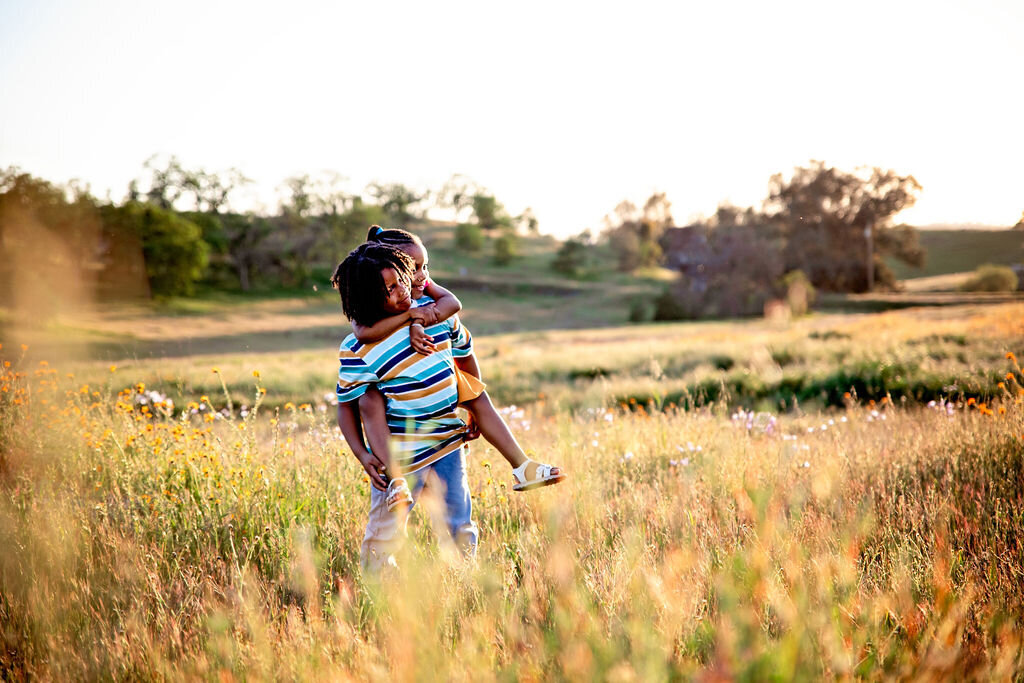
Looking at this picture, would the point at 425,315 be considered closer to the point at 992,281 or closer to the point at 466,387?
the point at 466,387

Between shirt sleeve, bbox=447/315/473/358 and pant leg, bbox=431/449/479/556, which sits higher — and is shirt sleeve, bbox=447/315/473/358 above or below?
above

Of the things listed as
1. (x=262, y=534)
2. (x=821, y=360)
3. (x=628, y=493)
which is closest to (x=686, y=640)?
(x=628, y=493)

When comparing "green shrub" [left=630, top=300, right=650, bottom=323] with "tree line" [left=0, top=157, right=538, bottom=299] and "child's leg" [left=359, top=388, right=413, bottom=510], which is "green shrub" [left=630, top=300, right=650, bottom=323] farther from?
"child's leg" [left=359, top=388, right=413, bottom=510]

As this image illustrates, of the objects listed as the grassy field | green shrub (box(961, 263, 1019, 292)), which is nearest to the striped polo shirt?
the grassy field

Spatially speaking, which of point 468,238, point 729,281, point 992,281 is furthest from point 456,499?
point 468,238

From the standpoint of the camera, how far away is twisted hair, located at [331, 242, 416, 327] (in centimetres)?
253

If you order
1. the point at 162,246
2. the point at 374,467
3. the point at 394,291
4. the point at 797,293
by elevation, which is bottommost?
the point at 797,293

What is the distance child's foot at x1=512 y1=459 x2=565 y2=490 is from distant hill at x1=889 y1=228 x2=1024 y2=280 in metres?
86.7

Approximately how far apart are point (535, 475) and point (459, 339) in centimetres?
73

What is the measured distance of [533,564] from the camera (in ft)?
8.58

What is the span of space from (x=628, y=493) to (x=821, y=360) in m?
12.8

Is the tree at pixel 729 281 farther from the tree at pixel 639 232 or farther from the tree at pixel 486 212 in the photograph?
the tree at pixel 486 212

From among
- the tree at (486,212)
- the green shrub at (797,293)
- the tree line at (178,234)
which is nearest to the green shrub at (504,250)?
the tree line at (178,234)

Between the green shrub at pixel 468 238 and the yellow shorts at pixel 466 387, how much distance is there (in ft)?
261
